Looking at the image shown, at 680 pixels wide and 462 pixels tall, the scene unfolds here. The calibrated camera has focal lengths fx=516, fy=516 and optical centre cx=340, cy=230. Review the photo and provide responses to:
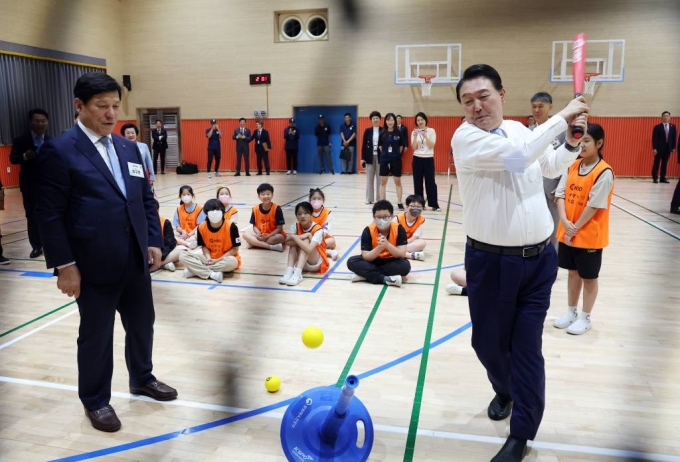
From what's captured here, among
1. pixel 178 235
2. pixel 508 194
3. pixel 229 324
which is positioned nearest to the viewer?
pixel 508 194

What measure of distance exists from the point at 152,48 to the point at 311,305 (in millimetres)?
3040

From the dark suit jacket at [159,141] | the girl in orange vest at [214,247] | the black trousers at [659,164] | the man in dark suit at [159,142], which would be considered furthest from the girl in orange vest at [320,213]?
the dark suit jacket at [159,141]

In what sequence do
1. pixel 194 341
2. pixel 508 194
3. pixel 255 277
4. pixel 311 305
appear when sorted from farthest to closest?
pixel 255 277 < pixel 311 305 < pixel 194 341 < pixel 508 194

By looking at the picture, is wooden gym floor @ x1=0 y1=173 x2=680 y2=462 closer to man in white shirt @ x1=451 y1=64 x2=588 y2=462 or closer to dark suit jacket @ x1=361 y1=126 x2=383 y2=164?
man in white shirt @ x1=451 y1=64 x2=588 y2=462

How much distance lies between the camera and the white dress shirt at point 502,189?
166 centimetres

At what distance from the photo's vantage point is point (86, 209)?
1938mm

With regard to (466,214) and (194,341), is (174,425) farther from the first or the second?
(466,214)

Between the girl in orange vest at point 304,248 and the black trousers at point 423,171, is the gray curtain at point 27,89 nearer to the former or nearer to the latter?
the girl in orange vest at point 304,248

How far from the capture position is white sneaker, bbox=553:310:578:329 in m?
3.47

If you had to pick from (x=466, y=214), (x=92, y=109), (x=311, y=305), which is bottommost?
(x=311, y=305)

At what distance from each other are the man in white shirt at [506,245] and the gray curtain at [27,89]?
1.20 metres

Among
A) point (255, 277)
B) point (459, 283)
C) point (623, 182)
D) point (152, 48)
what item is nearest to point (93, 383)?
point (152, 48)

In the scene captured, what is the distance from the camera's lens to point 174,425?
7.49ft

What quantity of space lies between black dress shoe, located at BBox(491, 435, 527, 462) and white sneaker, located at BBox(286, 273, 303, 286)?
2.80 m
